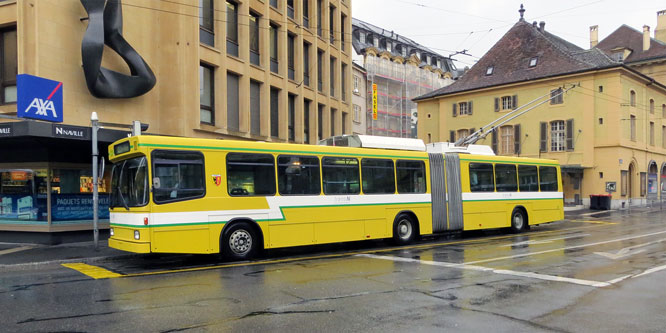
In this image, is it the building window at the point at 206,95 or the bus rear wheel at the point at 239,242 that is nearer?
the bus rear wheel at the point at 239,242

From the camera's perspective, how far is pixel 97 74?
50.1 ft

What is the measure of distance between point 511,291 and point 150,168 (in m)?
7.45

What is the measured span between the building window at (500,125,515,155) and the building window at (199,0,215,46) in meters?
31.0

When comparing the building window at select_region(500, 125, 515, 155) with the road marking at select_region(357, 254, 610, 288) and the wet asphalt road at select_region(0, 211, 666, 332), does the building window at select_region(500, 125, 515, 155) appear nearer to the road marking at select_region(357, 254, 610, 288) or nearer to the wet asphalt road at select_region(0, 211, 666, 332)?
the wet asphalt road at select_region(0, 211, 666, 332)

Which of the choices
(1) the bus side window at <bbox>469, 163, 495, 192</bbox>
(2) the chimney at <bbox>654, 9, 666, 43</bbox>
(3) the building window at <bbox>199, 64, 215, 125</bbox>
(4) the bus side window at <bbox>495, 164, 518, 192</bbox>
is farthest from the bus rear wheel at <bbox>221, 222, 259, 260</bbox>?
(2) the chimney at <bbox>654, 9, 666, 43</bbox>

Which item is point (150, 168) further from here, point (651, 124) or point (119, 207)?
point (651, 124)

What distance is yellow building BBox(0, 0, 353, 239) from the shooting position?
14.6 m

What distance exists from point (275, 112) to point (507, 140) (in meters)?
26.4

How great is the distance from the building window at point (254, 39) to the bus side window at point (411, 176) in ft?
32.6

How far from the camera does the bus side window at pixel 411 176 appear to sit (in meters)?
15.5

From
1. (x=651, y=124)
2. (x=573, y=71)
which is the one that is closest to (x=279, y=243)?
(x=573, y=71)

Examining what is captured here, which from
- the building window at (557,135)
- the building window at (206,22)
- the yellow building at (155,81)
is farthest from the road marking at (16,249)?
the building window at (557,135)

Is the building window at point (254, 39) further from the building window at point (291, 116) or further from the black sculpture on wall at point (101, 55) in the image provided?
the black sculpture on wall at point (101, 55)

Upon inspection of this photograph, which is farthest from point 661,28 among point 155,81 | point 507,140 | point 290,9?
point 155,81
